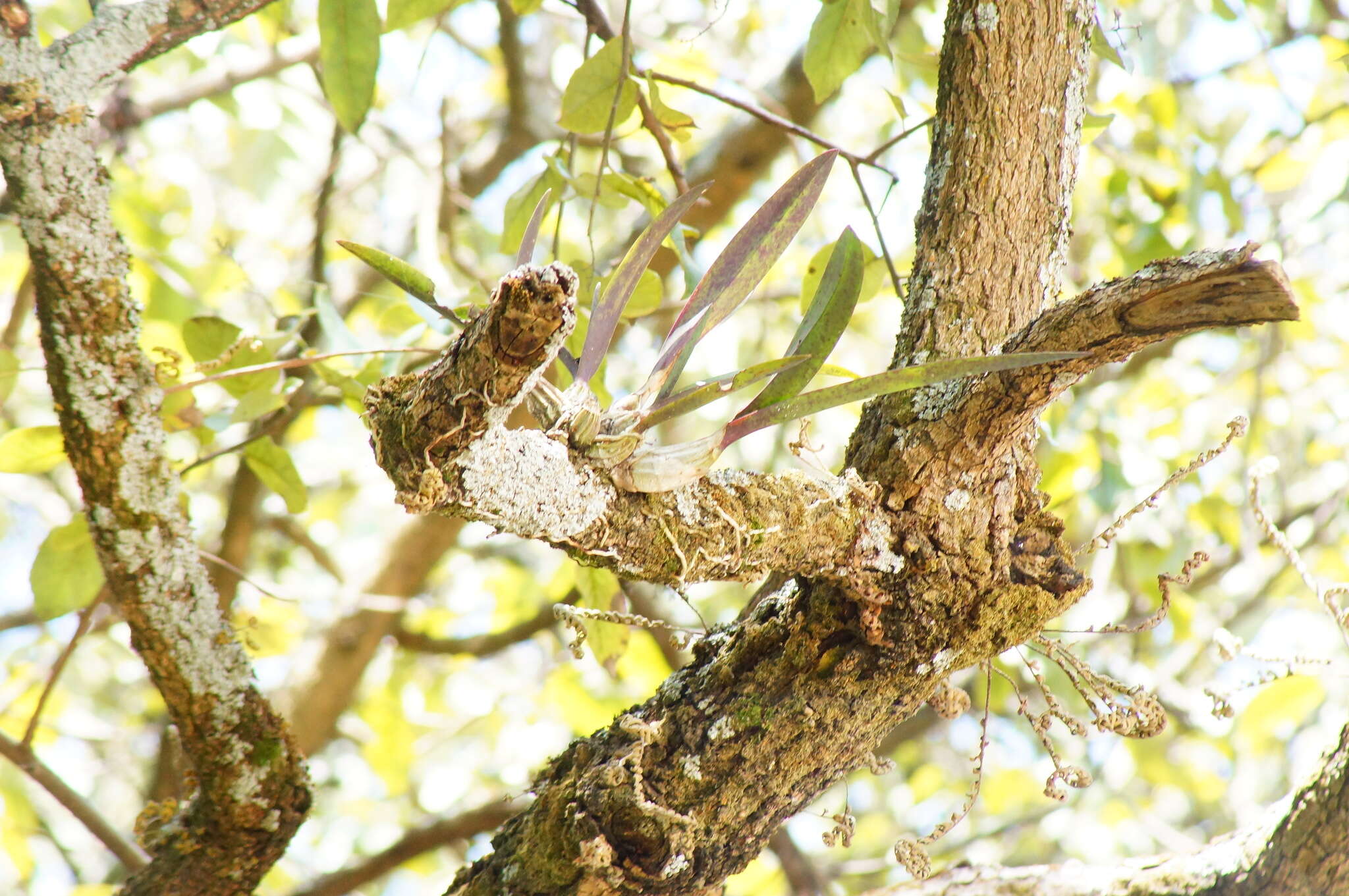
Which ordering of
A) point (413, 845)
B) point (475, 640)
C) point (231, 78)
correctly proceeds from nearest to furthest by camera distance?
point (413, 845) → point (231, 78) → point (475, 640)

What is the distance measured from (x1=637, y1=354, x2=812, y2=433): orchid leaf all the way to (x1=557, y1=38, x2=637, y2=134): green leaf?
45cm

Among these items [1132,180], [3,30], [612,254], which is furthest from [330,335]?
[1132,180]

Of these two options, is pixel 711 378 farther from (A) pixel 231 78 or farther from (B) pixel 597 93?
(A) pixel 231 78

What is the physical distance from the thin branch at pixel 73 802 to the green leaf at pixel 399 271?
0.67 metres

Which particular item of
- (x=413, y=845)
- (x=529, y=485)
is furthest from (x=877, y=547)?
(x=413, y=845)

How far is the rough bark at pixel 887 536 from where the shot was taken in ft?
1.80

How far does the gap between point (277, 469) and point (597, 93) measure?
49 cm

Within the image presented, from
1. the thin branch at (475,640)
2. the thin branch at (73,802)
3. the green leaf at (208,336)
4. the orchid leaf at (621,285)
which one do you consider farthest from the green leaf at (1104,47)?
the thin branch at (475,640)

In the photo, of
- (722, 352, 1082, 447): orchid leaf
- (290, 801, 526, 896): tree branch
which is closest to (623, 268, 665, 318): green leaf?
(722, 352, 1082, 447): orchid leaf

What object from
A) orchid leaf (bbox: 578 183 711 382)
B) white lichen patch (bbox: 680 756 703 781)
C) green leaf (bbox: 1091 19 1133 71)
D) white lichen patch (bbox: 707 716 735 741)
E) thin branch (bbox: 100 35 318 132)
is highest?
thin branch (bbox: 100 35 318 132)

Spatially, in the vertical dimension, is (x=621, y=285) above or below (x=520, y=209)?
below

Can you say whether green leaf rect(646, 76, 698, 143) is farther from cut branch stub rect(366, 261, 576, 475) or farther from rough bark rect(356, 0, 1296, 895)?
cut branch stub rect(366, 261, 576, 475)

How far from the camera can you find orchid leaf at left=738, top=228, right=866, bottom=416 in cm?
58

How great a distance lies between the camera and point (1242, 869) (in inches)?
26.4
